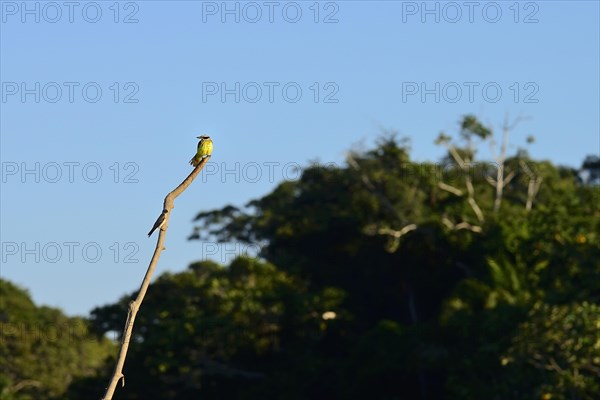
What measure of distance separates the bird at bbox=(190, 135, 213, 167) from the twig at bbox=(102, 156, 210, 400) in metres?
0.63

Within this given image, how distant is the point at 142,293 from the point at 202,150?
5.35 feet

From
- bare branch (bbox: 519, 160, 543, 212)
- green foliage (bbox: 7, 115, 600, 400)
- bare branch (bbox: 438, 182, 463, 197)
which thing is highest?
bare branch (bbox: 519, 160, 543, 212)

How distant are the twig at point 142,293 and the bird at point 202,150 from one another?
630 mm

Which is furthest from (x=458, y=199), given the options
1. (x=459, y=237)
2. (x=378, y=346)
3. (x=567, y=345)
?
(x=567, y=345)

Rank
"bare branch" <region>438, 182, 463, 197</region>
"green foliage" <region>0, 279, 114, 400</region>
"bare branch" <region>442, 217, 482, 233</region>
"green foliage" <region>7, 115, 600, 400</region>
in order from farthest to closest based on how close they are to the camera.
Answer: "green foliage" <region>0, 279, 114, 400</region> → "bare branch" <region>438, 182, 463, 197</region> → "bare branch" <region>442, 217, 482, 233</region> → "green foliage" <region>7, 115, 600, 400</region>

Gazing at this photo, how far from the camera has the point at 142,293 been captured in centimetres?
534

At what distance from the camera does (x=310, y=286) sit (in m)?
38.6

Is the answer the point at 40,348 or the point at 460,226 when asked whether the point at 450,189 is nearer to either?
the point at 460,226

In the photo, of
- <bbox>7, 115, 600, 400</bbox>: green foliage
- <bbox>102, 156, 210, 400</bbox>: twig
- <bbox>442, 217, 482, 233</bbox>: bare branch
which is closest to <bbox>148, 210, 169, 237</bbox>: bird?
<bbox>102, 156, 210, 400</bbox>: twig

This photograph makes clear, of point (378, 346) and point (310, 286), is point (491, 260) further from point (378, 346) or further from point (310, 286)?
point (310, 286)

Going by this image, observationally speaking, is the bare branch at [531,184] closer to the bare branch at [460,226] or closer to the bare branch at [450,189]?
the bare branch at [450,189]

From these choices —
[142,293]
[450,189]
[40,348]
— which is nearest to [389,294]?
[450,189]

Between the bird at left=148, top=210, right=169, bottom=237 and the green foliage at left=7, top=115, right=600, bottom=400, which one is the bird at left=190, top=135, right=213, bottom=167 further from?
the green foliage at left=7, top=115, right=600, bottom=400

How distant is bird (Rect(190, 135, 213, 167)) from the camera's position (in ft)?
22.4
